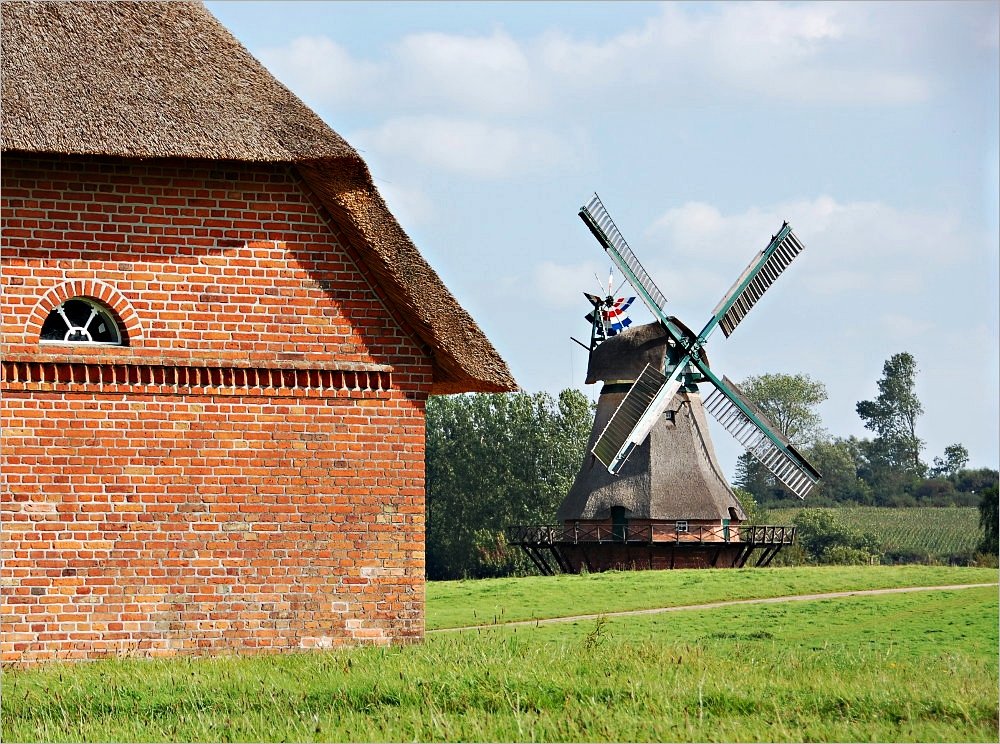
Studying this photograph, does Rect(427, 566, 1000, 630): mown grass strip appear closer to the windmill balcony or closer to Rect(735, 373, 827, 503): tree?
the windmill balcony

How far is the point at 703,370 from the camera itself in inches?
1247

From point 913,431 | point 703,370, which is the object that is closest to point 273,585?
point 703,370

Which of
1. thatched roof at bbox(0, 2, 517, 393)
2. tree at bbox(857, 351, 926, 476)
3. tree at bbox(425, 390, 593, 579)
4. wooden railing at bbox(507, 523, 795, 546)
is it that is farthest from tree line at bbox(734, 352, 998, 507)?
thatched roof at bbox(0, 2, 517, 393)

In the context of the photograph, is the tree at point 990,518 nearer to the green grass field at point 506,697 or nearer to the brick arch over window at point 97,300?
the green grass field at point 506,697

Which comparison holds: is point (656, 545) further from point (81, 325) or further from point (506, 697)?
point (506, 697)

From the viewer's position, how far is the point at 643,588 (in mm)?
23406

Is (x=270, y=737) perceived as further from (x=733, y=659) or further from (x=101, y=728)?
(x=733, y=659)

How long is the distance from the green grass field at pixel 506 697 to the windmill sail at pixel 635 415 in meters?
19.2

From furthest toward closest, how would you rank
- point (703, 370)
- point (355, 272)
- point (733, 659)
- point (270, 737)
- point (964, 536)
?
1. point (964, 536)
2. point (703, 370)
3. point (355, 272)
4. point (733, 659)
5. point (270, 737)

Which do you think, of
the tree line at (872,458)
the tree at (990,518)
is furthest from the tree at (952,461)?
the tree at (990,518)

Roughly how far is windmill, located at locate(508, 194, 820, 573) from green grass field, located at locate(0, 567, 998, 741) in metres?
19.9

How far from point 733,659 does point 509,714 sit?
9.66 feet

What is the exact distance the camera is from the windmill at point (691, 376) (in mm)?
30766

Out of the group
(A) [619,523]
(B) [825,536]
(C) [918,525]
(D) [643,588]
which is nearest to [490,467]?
(B) [825,536]
